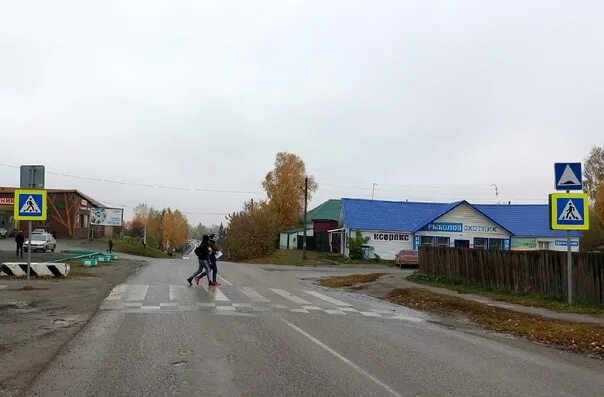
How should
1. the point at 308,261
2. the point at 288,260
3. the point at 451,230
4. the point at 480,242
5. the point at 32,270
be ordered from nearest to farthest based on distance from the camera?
the point at 32,270 < the point at 308,261 < the point at 288,260 < the point at 451,230 < the point at 480,242

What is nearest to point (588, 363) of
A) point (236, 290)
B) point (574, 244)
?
point (236, 290)

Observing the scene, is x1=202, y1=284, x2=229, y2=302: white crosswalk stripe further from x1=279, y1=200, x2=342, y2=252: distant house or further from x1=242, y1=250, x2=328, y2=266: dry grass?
x1=279, y1=200, x2=342, y2=252: distant house

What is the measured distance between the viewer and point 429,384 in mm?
6691

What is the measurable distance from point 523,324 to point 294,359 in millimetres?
6364

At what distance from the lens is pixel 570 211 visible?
1337cm

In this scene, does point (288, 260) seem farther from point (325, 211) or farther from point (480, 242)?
point (325, 211)

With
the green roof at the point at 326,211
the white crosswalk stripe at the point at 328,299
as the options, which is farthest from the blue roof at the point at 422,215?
the white crosswalk stripe at the point at 328,299

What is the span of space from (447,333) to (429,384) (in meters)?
4.46

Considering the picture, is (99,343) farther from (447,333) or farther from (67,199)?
(67,199)

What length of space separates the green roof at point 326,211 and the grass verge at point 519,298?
189ft

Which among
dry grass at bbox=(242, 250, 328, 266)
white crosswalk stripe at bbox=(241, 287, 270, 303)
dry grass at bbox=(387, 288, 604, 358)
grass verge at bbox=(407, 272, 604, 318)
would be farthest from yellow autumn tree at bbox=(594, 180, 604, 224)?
white crosswalk stripe at bbox=(241, 287, 270, 303)

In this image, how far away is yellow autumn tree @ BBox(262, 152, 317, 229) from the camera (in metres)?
85.8

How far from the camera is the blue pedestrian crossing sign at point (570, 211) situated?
522 inches

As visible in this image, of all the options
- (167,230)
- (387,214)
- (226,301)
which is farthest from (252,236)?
(167,230)
